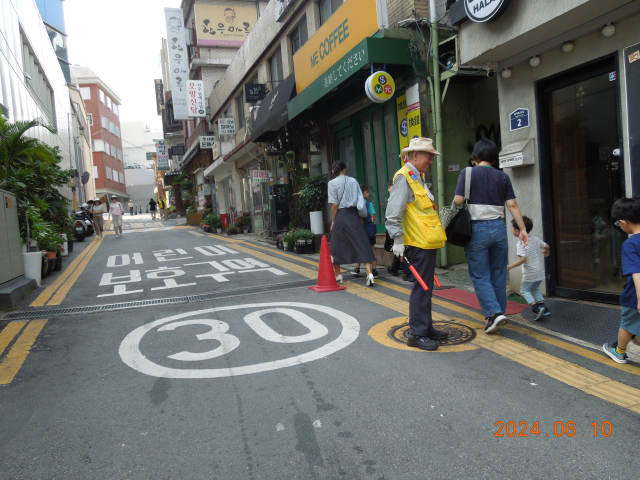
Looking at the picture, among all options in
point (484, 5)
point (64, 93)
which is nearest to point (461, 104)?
point (484, 5)

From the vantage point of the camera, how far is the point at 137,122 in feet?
287

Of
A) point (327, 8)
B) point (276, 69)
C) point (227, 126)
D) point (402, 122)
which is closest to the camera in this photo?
point (402, 122)

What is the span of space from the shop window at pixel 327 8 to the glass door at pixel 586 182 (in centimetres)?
785

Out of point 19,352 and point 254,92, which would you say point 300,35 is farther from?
point 19,352

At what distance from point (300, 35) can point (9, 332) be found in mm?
12408

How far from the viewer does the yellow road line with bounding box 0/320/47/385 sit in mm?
4039

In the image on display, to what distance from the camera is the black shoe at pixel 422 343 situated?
407 centimetres

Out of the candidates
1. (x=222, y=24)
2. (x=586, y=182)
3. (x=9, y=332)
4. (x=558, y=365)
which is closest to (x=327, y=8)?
(x=586, y=182)

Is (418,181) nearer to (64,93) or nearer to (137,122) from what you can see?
(64,93)

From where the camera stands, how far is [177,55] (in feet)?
99.9

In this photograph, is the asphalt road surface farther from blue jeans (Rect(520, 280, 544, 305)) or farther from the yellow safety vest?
the yellow safety vest

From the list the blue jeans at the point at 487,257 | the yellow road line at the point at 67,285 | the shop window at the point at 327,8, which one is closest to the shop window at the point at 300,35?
the shop window at the point at 327,8

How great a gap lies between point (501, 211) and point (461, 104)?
518 cm
